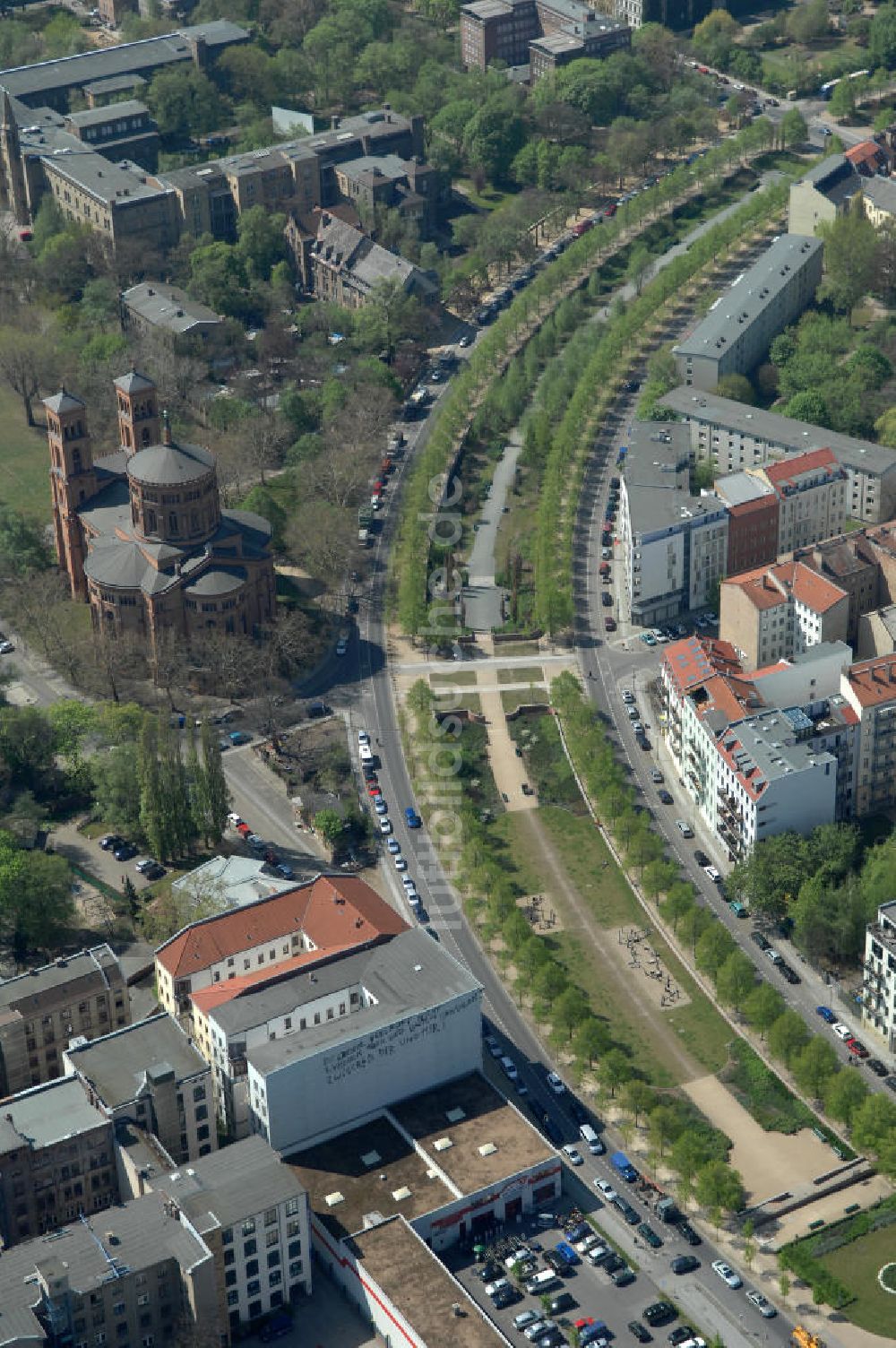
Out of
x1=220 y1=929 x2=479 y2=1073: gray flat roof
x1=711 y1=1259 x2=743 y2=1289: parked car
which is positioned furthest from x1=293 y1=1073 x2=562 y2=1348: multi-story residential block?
x1=711 y1=1259 x2=743 y2=1289: parked car

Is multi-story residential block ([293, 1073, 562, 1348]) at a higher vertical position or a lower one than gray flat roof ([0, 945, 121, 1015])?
lower

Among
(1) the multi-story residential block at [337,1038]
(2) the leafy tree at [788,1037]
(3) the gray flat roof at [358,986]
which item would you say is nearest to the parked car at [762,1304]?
(2) the leafy tree at [788,1037]

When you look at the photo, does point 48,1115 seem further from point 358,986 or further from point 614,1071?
point 614,1071

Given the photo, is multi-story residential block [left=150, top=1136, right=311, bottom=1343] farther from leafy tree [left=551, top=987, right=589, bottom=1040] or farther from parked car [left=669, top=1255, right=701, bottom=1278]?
leafy tree [left=551, top=987, right=589, bottom=1040]

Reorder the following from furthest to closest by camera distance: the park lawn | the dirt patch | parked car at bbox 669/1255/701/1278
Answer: the dirt patch < parked car at bbox 669/1255/701/1278 < the park lawn

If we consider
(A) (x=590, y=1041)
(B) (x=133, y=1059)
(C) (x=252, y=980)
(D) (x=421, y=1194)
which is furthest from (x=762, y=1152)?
(B) (x=133, y=1059)

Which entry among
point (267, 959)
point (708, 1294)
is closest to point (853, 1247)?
point (708, 1294)
